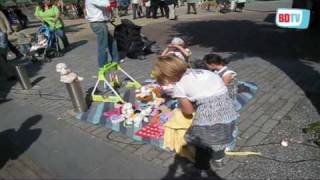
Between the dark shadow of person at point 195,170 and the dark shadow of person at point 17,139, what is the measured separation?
229 cm

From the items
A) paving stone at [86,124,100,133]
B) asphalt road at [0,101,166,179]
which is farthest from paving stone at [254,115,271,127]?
paving stone at [86,124,100,133]

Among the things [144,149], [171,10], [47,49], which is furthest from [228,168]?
[171,10]

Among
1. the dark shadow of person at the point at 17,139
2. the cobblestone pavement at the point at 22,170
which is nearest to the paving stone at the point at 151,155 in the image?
the cobblestone pavement at the point at 22,170

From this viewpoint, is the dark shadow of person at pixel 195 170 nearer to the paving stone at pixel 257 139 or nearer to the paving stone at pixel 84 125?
the paving stone at pixel 257 139

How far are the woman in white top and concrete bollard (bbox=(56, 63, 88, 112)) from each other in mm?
2371

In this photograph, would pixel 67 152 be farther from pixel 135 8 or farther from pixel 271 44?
pixel 135 8

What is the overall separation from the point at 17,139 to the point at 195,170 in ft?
9.67

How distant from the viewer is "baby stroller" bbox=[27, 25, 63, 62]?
9.82 metres

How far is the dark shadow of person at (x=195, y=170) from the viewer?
344 centimetres

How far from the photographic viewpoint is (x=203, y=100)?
319cm

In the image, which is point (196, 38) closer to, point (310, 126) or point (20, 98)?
point (20, 98)

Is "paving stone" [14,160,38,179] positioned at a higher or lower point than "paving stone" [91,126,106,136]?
lower

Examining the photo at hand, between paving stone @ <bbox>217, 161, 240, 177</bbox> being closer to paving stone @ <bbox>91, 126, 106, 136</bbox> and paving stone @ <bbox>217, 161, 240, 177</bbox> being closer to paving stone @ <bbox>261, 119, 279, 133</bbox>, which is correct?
paving stone @ <bbox>261, 119, 279, 133</bbox>

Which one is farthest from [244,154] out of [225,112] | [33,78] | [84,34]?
[84,34]
